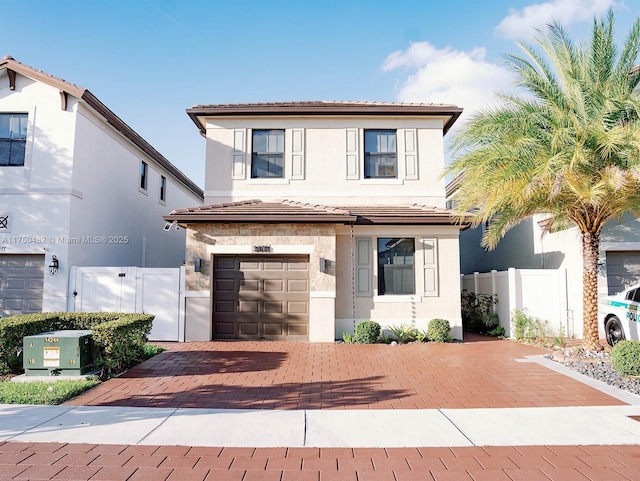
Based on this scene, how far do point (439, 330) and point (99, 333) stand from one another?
873 centimetres

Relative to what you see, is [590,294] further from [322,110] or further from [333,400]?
[322,110]

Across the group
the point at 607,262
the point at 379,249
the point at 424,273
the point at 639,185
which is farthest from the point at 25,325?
the point at 607,262

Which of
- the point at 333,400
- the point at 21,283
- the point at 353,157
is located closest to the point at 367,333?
the point at 333,400

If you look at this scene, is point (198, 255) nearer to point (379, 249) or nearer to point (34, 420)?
point (379, 249)

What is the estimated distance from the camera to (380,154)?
14477 mm

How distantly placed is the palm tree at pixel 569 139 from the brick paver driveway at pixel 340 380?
2971 mm

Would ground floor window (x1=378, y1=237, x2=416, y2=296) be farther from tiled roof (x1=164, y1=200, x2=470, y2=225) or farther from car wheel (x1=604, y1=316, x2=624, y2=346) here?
car wheel (x1=604, y1=316, x2=624, y2=346)

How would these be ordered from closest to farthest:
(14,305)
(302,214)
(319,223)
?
1. (302,214)
2. (319,223)
3. (14,305)

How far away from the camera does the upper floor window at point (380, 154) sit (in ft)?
47.3

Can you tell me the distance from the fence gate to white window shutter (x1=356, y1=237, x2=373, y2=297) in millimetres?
5353

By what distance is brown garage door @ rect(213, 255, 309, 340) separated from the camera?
1231cm

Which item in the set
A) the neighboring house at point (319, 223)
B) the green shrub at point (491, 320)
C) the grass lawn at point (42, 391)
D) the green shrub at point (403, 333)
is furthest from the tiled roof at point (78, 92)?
the green shrub at point (491, 320)

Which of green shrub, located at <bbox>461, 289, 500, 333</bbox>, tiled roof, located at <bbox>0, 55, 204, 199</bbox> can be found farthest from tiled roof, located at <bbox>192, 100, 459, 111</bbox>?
green shrub, located at <bbox>461, 289, 500, 333</bbox>

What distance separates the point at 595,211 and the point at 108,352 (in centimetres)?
1102
